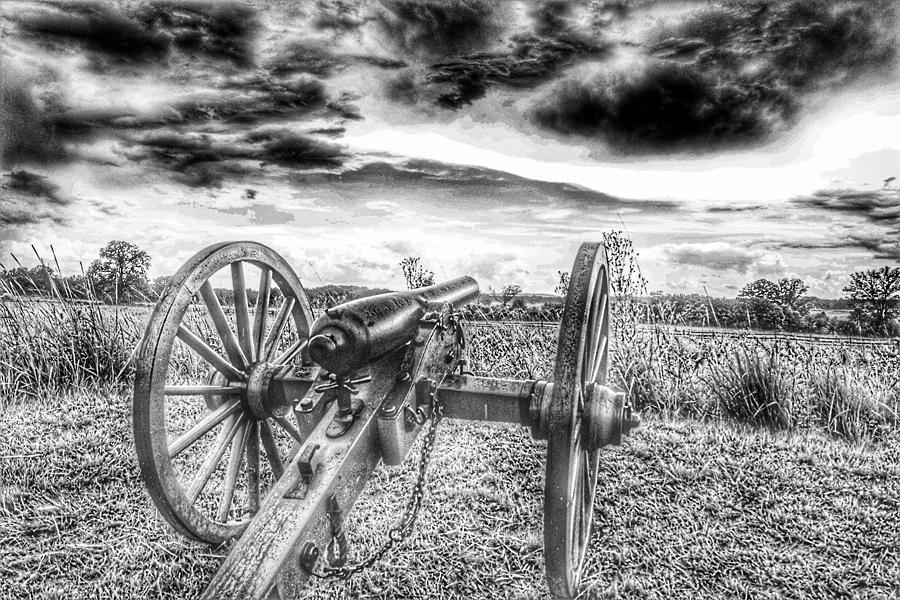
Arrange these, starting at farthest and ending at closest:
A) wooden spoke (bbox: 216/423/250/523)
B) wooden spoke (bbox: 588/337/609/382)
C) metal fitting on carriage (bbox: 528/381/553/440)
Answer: wooden spoke (bbox: 216/423/250/523) → wooden spoke (bbox: 588/337/609/382) → metal fitting on carriage (bbox: 528/381/553/440)

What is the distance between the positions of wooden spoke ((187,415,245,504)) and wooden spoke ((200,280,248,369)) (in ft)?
1.20

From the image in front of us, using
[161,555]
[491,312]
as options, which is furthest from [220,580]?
[491,312]

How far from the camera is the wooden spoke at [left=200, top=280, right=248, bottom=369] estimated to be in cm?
336

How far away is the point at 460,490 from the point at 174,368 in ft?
14.6

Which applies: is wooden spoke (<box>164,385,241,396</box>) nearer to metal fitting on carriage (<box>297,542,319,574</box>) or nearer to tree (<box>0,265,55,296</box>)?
metal fitting on carriage (<box>297,542,319,574</box>)

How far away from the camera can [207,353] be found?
11.1ft

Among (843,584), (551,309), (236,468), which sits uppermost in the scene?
(551,309)

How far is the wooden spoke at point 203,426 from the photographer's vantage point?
310cm

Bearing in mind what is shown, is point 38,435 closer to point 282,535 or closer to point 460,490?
point 460,490

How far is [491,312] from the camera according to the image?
7.46m

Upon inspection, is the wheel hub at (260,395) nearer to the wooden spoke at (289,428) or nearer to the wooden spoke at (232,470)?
the wooden spoke at (232,470)

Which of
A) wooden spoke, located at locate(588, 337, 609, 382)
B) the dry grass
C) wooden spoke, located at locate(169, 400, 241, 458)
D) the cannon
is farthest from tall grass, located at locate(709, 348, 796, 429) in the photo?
wooden spoke, located at locate(169, 400, 241, 458)

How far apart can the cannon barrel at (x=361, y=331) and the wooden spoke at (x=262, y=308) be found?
3.03 feet

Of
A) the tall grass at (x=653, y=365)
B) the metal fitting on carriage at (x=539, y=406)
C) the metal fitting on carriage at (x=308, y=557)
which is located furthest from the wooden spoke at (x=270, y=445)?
the tall grass at (x=653, y=365)
